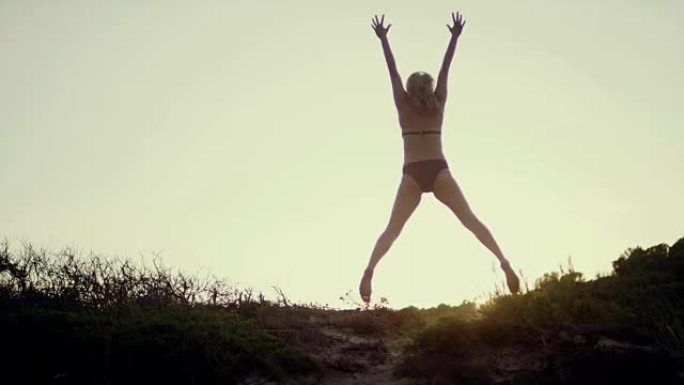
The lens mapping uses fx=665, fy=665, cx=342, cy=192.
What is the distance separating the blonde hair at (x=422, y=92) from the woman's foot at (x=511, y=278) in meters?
2.13

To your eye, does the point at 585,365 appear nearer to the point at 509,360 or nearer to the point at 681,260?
the point at 509,360

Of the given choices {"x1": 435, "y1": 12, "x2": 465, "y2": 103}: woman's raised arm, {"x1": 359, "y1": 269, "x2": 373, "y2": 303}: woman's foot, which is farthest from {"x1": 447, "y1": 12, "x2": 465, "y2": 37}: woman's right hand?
{"x1": 359, "y1": 269, "x2": 373, "y2": 303}: woman's foot

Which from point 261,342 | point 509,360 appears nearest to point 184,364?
point 261,342

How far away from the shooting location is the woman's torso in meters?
8.29

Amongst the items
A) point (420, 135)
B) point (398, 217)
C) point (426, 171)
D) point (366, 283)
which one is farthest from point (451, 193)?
point (366, 283)

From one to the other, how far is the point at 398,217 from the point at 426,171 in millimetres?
664

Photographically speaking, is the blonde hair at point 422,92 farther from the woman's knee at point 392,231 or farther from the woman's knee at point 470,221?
the woman's knee at point 392,231

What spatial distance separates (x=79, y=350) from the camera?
6480 millimetres

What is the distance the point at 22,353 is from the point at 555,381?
5022 mm

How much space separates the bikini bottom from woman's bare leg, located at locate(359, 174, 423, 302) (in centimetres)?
7

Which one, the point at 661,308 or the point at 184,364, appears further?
the point at 661,308

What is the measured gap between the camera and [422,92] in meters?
8.32

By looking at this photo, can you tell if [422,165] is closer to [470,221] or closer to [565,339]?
[470,221]

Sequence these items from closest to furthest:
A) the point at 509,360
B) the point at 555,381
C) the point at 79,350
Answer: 1. the point at 555,381
2. the point at 509,360
3. the point at 79,350
